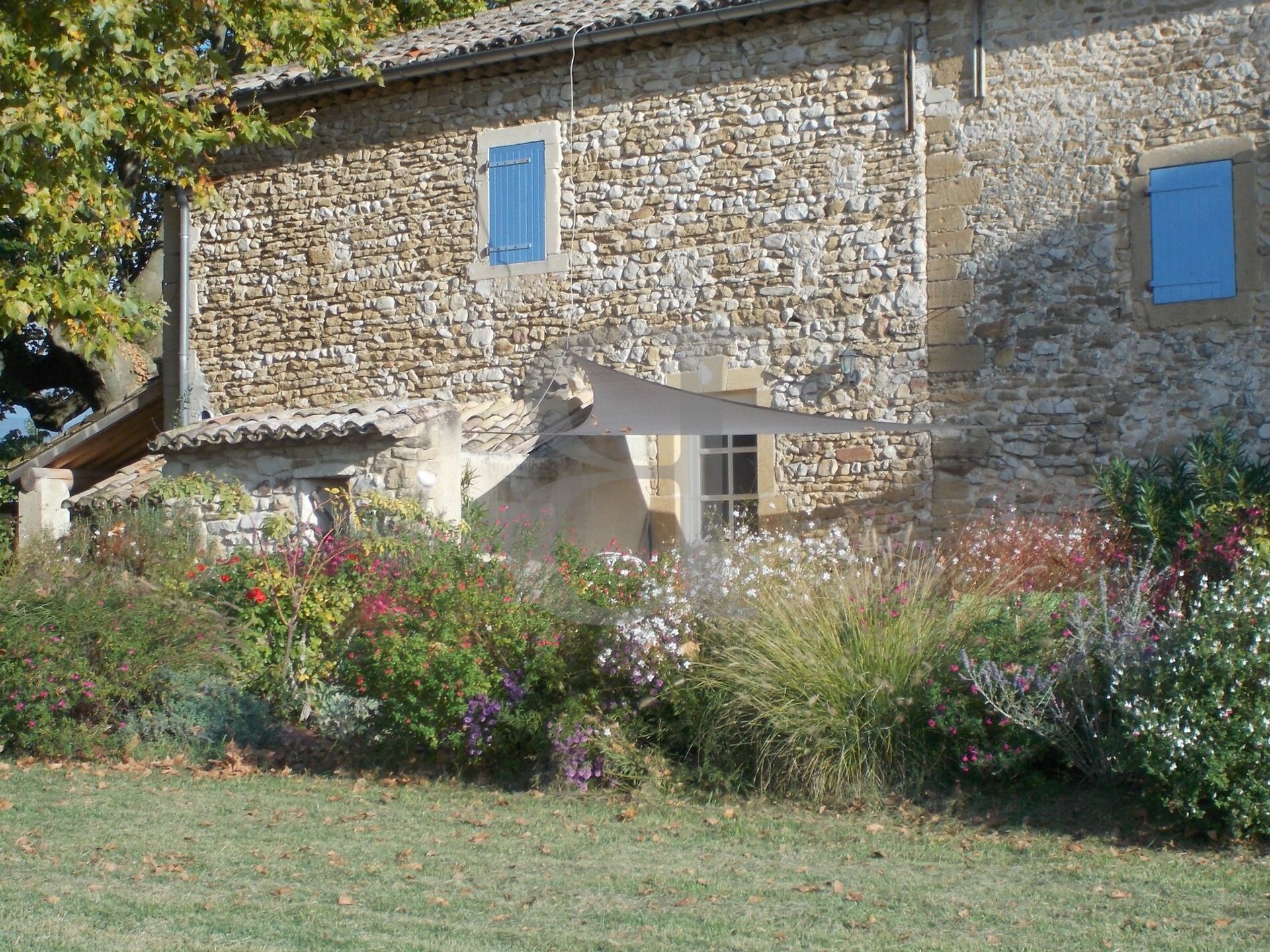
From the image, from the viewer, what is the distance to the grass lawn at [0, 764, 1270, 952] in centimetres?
423

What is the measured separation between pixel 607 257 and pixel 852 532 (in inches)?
122

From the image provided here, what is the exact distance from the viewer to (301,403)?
1255 cm

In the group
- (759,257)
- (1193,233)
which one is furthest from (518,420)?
(1193,233)

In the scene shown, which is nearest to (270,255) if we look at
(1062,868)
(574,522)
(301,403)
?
(301,403)

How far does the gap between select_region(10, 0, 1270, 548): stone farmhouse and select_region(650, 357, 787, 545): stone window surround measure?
0.08 ft

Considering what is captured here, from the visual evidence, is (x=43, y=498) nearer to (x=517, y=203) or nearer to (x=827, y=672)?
(x=517, y=203)

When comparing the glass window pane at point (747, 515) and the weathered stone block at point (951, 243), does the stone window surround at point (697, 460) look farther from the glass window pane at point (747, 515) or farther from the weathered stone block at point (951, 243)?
the weathered stone block at point (951, 243)

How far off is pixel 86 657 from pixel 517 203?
5.65 meters

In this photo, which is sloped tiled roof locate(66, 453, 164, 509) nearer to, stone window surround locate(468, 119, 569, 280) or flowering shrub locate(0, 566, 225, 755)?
flowering shrub locate(0, 566, 225, 755)

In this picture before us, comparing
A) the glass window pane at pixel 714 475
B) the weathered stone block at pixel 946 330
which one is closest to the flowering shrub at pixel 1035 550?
the weathered stone block at pixel 946 330

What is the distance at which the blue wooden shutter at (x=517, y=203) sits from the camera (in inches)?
461

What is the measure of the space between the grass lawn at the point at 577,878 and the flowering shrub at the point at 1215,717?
201 mm

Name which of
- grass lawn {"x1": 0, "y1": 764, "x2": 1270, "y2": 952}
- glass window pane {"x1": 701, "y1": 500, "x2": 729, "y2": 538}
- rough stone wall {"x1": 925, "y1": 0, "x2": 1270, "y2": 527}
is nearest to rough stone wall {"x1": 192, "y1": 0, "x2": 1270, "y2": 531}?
rough stone wall {"x1": 925, "y1": 0, "x2": 1270, "y2": 527}

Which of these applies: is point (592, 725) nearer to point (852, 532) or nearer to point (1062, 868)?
point (1062, 868)
